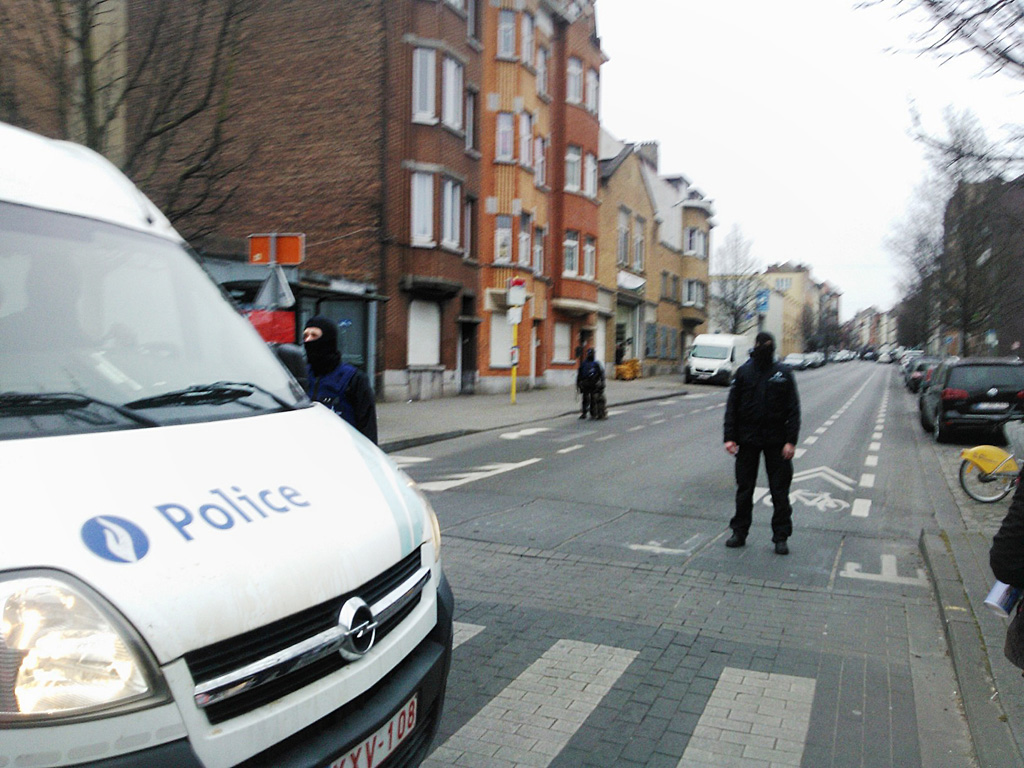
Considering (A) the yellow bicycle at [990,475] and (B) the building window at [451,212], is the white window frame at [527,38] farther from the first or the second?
(A) the yellow bicycle at [990,475]

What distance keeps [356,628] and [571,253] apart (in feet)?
108

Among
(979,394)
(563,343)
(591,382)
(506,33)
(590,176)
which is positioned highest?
(506,33)

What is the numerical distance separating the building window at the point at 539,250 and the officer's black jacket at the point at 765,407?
997 inches

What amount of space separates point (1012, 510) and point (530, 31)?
30255mm

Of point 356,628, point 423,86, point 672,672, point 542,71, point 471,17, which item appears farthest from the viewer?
point 542,71

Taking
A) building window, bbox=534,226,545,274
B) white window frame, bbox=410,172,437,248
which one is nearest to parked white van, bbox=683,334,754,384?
building window, bbox=534,226,545,274

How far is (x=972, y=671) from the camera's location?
4371mm

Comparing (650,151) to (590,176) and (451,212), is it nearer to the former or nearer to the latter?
(590,176)

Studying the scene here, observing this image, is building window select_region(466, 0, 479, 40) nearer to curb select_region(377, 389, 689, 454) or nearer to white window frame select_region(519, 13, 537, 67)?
white window frame select_region(519, 13, 537, 67)

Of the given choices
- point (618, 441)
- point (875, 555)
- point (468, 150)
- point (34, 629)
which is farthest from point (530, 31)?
point (34, 629)

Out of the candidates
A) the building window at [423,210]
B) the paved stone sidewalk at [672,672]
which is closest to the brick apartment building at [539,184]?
the building window at [423,210]

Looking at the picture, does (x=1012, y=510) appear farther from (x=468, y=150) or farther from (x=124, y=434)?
(x=468, y=150)

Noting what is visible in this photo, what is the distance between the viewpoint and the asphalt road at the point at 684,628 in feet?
12.3

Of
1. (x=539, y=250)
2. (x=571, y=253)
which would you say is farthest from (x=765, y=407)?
(x=571, y=253)
